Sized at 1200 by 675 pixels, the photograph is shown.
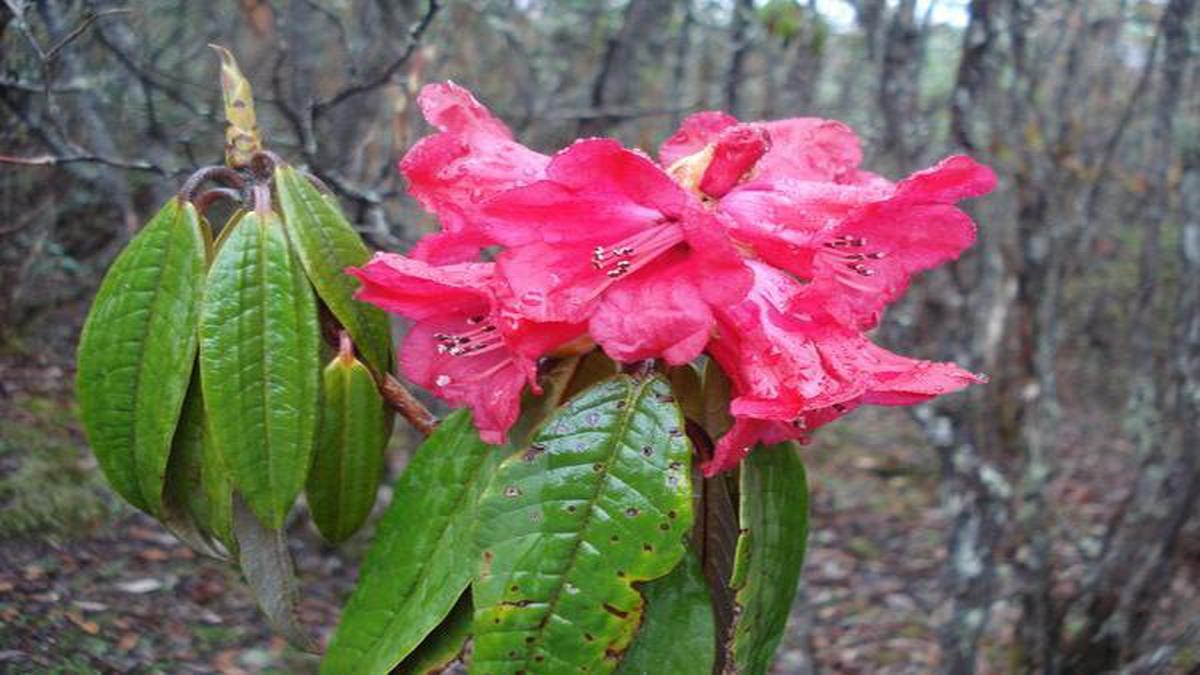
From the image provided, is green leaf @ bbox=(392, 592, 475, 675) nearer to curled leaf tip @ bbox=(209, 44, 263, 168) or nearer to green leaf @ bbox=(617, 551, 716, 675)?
green leaf @ bbox=(617, 551, 716, 675)

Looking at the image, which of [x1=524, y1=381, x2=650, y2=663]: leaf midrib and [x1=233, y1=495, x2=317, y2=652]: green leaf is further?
[x1=233, y1=495, x2=317, y2=652]: green leaf

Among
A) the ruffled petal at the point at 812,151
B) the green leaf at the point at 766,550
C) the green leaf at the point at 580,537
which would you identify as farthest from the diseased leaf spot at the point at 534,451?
the ruffled petal at the point at 812,151

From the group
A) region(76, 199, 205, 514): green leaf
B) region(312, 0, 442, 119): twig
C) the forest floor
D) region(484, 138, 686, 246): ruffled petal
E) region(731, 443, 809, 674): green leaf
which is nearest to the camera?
region(484, 138, 686, 246): ruffled petal

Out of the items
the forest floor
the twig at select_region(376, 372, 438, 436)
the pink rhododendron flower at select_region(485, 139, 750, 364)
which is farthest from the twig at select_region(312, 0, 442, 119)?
the pink rhododendron flower at select_region(485, 139, 750, 364)

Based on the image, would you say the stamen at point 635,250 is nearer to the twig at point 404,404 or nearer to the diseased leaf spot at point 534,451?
the diseased leaf spot at point 534,451

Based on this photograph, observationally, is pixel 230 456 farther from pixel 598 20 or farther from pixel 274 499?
pixel 598 20

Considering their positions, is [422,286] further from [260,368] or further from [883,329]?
[883,329]

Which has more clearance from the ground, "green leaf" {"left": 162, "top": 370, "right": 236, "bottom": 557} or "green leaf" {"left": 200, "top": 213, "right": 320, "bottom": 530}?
"green leaf" {"left": 200, "top": 213, "right": 320, "bottom": 530}

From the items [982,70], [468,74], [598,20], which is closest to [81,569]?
[982,70]
